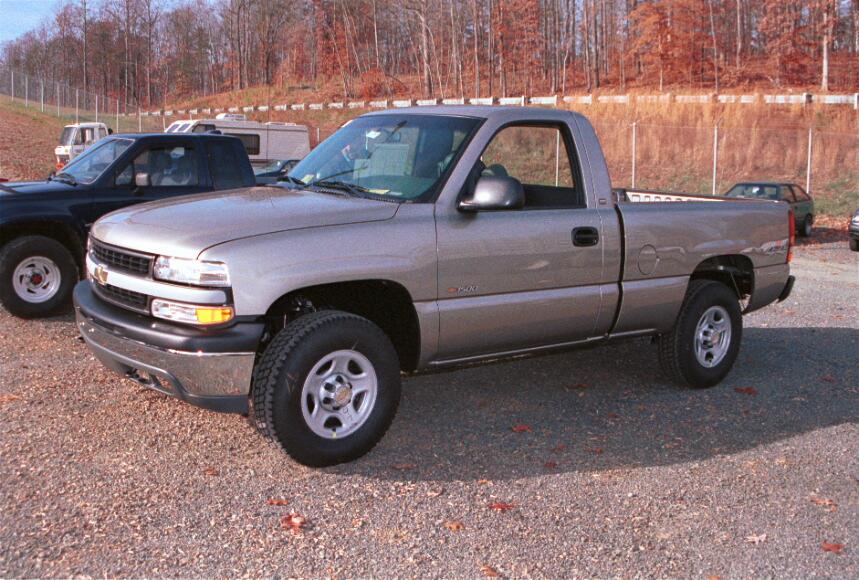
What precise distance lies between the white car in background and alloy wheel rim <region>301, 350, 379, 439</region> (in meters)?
26.8

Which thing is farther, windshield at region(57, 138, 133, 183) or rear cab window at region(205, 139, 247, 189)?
rear cab window at region(205, 139, 247, 189)

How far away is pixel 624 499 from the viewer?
4441 mm

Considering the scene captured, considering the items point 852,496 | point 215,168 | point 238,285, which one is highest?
point 215,168

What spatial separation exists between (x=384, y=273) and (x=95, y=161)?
17.6 feet

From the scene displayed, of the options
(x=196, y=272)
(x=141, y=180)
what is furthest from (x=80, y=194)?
(x=196, y=272)

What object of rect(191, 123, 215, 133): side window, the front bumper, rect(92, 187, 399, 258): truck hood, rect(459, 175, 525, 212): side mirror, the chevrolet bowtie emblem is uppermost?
rect(191, 123, 215, 133): side window

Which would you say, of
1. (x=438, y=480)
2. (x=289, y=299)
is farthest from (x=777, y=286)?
(x=289, y=299)

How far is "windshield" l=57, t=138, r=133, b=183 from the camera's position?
28.1 ft

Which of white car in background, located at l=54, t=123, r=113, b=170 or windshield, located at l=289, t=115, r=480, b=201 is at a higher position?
white car in background, located at l=54, t=123, r=113, b=170

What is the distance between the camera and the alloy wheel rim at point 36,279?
8125mm

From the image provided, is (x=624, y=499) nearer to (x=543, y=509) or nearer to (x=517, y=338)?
(x=543, y=509)

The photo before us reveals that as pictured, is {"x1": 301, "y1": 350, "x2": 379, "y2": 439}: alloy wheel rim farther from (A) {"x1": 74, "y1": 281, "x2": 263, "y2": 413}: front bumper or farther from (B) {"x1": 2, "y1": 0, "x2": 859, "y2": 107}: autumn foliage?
(B) {"x1": 2, "y1": 0, "x2": 859, "y2": 107}: autumn foliage

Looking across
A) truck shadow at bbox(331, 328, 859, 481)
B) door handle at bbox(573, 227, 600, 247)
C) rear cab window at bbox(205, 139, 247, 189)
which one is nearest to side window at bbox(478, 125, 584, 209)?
door handle at bbox(573, 227, 600, 247)

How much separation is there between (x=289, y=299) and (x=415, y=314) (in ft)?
2.38
